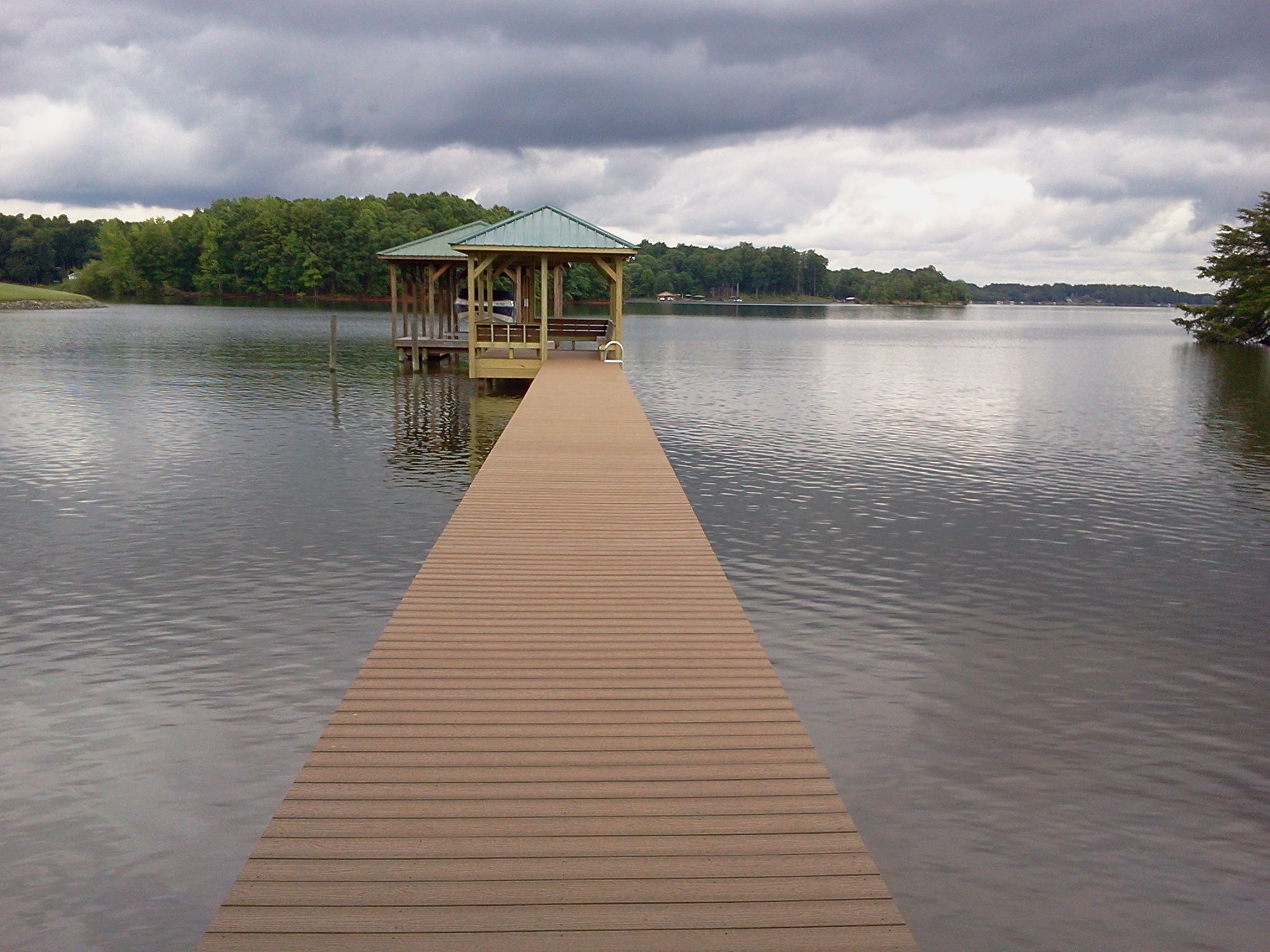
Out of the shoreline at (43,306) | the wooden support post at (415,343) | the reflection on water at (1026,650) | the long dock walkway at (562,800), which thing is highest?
the shoreline at (43,306)

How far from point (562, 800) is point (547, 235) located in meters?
23.9

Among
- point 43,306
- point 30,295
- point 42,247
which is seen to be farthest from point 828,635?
point 42,247

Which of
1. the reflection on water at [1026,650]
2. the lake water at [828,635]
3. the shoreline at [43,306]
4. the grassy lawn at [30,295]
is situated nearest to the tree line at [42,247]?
the grassy lawn at [30,295]

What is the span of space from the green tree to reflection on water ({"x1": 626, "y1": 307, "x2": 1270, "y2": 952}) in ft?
135

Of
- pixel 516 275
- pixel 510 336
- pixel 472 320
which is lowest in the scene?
pixel 510 336

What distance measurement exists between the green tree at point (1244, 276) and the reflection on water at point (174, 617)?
2122 inches

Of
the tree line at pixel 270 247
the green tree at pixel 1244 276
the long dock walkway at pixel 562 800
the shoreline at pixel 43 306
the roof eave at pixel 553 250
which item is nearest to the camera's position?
the long dock walkway at pixel 562 800

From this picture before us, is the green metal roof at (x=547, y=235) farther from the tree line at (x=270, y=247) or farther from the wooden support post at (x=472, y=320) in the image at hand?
the tree line at (x=270, y=247)

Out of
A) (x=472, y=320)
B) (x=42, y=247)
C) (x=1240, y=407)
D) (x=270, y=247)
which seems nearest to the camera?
(x=472, y=320)

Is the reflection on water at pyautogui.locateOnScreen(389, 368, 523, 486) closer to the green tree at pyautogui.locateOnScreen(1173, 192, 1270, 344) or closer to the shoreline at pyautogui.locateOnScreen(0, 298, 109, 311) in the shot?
the green tree at pyautogui.locateOnScreen(1173, 192, 1270, 344)

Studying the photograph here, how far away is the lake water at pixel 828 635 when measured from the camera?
575 cm

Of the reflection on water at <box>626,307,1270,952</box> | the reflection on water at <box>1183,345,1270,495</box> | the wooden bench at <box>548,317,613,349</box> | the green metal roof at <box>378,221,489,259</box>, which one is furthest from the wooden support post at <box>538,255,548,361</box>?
the reflection on water at <box>1183,345,1270,495</box>

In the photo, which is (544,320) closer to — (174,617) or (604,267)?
(604,267)

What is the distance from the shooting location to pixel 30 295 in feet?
294
